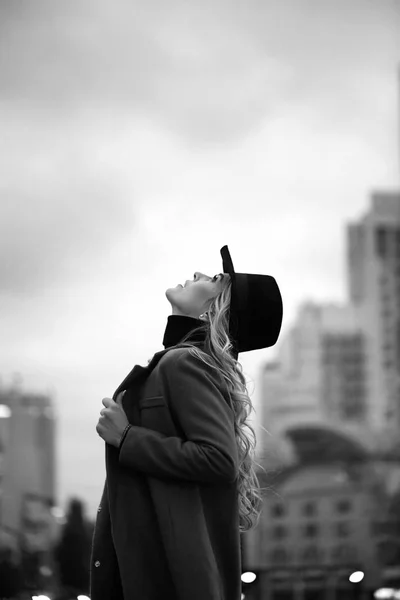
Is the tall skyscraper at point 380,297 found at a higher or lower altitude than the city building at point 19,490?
higher

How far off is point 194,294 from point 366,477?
200 feet

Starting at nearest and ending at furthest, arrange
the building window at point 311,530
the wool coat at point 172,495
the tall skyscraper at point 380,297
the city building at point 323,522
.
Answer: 1. the wool coat at point 172,495
2. the city building at point 323,522
3. the building window at point 311,530
4. the tall skyscraper at point 380,297

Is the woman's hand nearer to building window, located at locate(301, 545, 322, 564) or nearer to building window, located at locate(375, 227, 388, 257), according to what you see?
building window, located at locate(301, 545, 322, 564)

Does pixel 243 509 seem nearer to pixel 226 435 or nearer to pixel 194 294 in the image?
pixel 226 435

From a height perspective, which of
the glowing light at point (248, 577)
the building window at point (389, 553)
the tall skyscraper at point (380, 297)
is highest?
the tall skyscraper at point (380, 297)

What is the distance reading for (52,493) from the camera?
95.3m

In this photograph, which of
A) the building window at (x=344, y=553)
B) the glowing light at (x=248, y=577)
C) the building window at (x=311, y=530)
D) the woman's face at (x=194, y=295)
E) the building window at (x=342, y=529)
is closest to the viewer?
the woman's face at (x=194, y=295)

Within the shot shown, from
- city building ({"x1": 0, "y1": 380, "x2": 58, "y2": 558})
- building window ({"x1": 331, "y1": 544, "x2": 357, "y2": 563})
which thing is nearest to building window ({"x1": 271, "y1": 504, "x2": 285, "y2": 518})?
building window ({"x1": 331, "y1": 544, "x2": 357, "y2": 563})

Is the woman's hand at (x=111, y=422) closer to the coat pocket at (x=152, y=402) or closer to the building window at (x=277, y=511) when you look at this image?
the coat pocket at (x=152, y=402)

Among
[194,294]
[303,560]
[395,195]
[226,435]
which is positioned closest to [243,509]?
[226,435]

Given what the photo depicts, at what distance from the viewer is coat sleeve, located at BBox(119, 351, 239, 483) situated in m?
2.96

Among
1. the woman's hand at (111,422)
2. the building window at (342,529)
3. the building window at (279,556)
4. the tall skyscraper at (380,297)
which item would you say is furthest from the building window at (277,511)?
the woman's hand at (111,422)

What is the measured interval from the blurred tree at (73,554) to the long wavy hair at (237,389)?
36591 mm

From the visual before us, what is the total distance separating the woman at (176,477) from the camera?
2947 millimetres
